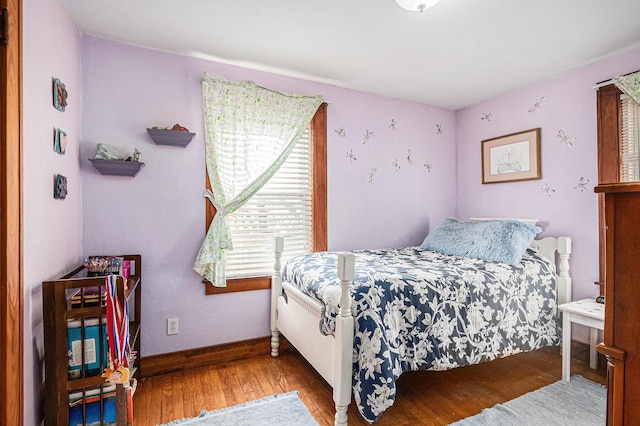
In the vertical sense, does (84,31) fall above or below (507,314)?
above

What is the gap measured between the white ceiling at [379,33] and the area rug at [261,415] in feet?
7.84

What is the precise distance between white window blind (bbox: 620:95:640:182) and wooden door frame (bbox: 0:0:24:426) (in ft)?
11.8

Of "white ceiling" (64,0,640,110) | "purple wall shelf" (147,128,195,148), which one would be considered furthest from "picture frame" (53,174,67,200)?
"white ceiling" (64,0,640,110)

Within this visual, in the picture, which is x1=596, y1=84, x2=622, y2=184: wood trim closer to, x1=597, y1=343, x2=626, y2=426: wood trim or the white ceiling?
the white ceiling

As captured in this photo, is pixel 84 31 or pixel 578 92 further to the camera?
pixel 578 92

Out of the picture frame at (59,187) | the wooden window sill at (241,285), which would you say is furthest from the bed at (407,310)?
the picture frame at (59,187)

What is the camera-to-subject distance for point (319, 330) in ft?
6.46

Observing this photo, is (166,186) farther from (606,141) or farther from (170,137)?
(606,141)

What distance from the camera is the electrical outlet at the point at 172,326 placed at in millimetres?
2449

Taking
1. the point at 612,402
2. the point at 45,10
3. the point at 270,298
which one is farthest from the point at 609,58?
the point at 45,10

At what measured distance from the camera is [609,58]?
2.49 m

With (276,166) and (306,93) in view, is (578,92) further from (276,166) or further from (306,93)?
(276,166)

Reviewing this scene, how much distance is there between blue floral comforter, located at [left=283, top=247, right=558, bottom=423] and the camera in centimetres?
169

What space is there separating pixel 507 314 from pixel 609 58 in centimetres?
212
